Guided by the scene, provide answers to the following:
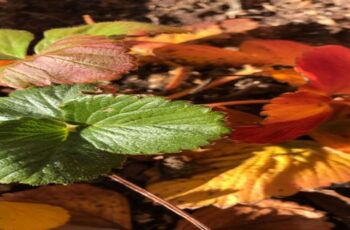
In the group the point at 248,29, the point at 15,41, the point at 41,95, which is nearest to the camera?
the point at 41,95

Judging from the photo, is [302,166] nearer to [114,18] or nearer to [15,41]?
[15,41]

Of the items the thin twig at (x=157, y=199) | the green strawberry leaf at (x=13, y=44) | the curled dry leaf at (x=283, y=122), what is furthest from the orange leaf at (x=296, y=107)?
the green strawberry leaf at (x=13, y=44)

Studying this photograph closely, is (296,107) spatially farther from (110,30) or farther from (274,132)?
(110,30)

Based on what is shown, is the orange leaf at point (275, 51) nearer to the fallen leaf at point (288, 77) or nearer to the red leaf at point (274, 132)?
the fallen leaf at point (288, 77)

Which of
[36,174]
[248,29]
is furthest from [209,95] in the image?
[36,174]

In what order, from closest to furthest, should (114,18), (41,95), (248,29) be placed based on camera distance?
1. (41,95)
2. (248,29)
3. (114,18)
